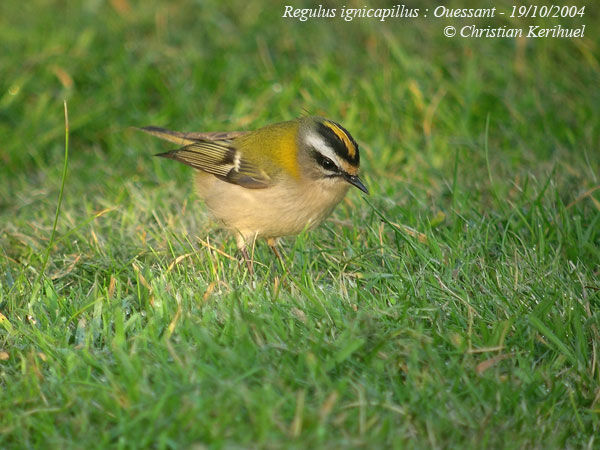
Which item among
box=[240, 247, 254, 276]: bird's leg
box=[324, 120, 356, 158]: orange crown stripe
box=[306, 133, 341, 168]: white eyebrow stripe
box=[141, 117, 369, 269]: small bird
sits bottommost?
box=[240, 247, 254, 276]: bird's leg

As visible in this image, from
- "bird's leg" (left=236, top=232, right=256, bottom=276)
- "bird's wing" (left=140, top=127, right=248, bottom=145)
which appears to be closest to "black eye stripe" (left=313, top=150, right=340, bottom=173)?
"bird's leg" (left=236, top=232, right=256, bottom=276)

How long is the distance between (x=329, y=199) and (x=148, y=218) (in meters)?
1.37

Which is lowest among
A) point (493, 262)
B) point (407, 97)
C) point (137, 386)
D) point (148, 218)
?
point (137, 386)

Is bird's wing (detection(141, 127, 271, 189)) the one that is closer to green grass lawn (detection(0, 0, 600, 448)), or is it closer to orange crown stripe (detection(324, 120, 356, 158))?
green grass lawn (detection(0, 0, 600, 448))

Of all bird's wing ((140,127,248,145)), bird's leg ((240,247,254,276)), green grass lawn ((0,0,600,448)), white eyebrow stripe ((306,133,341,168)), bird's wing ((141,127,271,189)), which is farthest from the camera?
bird's wing ((140,127,248,145))

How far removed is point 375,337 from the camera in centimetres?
388

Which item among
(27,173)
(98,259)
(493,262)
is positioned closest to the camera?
(493,262)

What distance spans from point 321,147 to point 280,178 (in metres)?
0.34

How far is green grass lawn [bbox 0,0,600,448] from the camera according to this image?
351 centimetres

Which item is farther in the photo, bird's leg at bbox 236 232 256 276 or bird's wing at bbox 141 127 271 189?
bird's wing at bbox 141 127 271 189

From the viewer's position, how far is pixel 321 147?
536 cm

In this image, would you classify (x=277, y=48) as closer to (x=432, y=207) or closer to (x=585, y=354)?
(x=432, y=207)

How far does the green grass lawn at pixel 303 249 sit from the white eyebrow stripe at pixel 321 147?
42 cm

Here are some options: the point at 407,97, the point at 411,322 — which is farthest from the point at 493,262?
the point at 407,97
